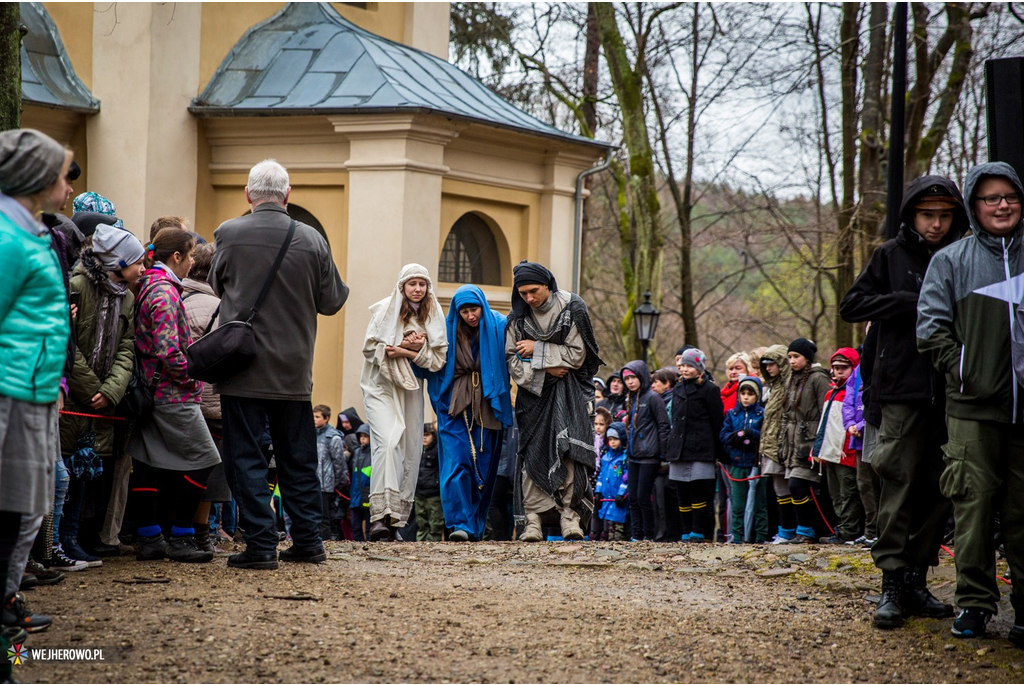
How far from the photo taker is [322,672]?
173 inches

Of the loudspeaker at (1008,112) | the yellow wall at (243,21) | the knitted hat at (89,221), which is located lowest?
the knitted hat at (89,221)

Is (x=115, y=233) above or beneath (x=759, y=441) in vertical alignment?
above

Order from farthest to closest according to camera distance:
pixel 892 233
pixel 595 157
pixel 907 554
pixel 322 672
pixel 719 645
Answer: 1. pixel 595 157
2. pixel 892 233
3. pixel 907 554
4. pixel 719 645
5. pixel 322 672

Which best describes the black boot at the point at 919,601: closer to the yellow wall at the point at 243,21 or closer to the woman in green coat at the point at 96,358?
the woman in green coat at the point at 96,358

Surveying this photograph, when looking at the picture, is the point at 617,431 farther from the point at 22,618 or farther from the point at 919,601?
the point at 22,618

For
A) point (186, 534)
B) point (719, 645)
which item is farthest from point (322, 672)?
point (186, 534)

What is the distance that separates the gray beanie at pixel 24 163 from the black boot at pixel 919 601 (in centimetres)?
425

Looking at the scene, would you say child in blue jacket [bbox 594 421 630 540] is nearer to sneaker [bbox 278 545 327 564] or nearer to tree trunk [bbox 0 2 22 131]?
sneaker [bbox 278 545 327 564]

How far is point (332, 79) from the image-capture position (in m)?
15.1

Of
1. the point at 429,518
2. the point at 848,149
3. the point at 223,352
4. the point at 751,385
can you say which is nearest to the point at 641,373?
the point at 751,385

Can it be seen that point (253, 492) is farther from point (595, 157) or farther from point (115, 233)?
point (595, 157)

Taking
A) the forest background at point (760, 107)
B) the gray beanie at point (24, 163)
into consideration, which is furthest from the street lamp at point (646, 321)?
the gray beanie at point (24, 163)

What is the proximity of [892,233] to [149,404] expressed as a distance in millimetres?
5942

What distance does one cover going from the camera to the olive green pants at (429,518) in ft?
36.2
